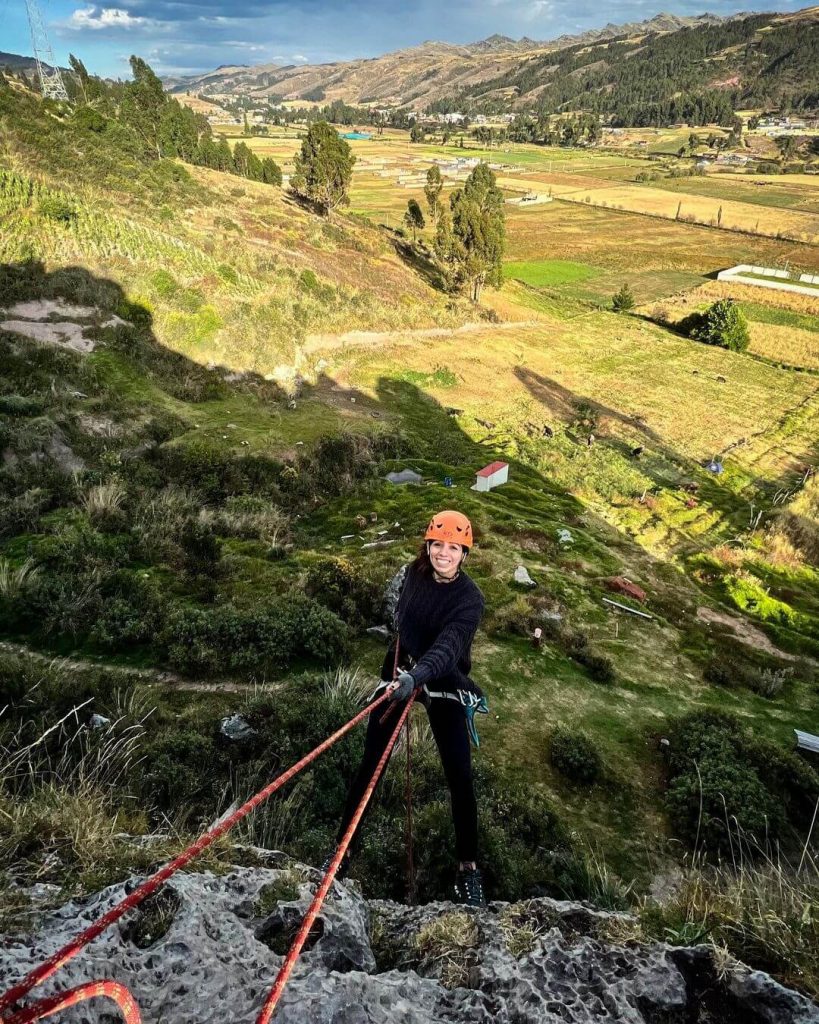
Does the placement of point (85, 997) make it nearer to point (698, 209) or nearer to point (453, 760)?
point (453, 760)

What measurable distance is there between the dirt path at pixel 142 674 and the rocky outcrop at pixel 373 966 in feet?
15.5

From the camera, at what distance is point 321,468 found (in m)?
19.7

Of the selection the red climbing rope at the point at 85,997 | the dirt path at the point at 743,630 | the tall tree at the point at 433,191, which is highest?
the tall tree at the point at 433,191

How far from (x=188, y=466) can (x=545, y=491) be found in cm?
1322

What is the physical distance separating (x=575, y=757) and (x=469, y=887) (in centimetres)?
369

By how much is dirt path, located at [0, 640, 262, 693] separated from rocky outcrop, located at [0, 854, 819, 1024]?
4723mm

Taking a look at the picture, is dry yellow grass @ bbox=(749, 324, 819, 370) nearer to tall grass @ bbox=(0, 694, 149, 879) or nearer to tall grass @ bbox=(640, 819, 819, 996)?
tall grass @ bbox=(640, 819, 819, 996)

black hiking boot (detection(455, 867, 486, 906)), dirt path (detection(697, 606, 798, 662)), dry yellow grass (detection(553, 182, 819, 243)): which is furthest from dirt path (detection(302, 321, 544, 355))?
dry yellow grass (detection(553, 182, 819, 243))

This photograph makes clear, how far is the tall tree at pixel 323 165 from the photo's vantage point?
171ft

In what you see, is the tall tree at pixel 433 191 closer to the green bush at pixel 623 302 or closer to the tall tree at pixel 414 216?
the tall tree at pixel 414 216

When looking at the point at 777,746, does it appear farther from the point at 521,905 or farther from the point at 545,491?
the point at 545,491

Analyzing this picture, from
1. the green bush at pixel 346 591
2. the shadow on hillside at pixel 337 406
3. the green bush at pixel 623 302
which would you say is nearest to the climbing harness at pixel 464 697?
the green bush at pixel 346 591

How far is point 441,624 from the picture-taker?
4.70 metres

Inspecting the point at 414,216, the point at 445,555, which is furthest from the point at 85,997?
the point at 414,216
